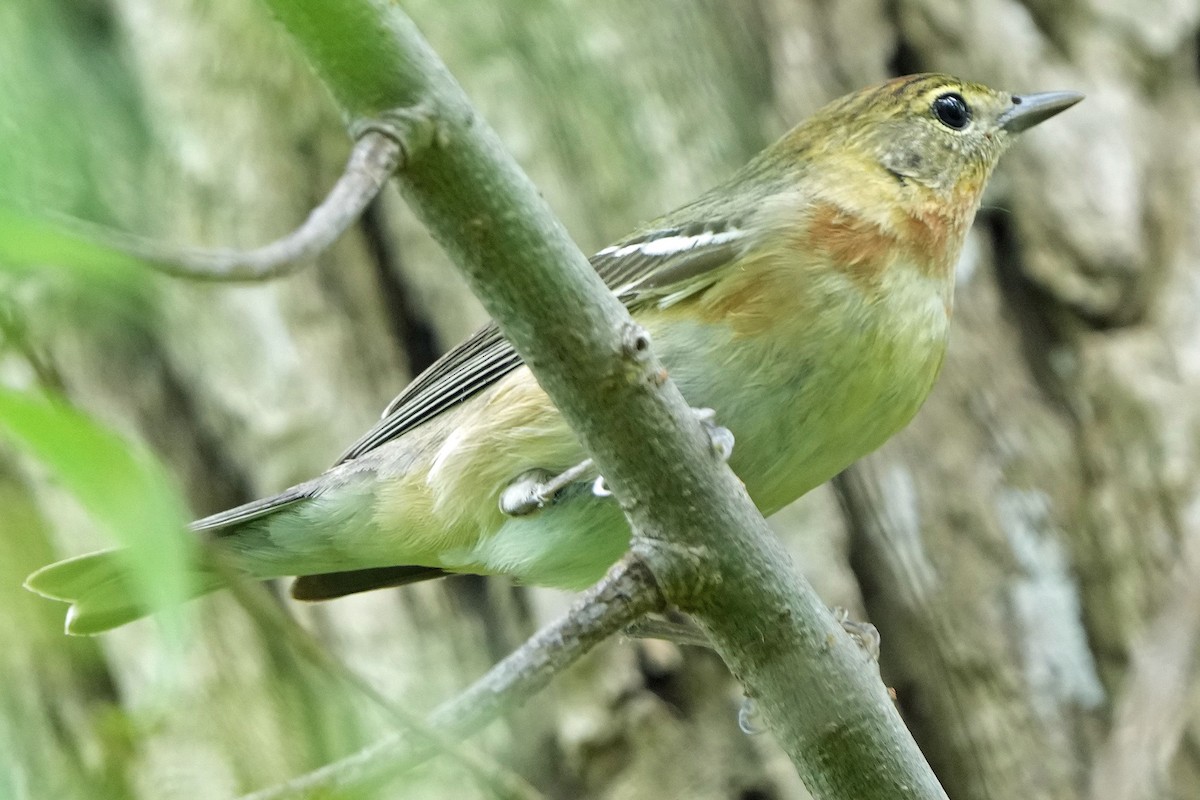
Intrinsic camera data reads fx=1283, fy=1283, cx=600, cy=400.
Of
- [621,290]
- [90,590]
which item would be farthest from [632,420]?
[90,590]

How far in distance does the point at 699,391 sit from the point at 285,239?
182 centimetres

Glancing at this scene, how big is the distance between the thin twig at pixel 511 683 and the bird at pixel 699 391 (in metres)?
0.51

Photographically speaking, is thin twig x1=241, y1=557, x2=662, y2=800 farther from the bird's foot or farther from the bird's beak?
the bird's beak

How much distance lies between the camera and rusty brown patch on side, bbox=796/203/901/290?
3.22 meters

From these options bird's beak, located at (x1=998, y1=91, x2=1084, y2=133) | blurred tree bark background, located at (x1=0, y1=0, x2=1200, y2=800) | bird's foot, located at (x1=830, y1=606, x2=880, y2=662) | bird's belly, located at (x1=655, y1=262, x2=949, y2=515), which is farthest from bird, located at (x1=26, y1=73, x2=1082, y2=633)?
blurred tree bark background, located at (x1=0, y1=0, x2=1200, y2=800)

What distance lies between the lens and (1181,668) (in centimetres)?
234

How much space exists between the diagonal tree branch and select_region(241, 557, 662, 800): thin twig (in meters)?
0.08

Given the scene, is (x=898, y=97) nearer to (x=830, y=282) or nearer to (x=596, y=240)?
(x=830, y=282)

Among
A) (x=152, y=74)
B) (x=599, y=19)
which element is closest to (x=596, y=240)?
(x=599, y=19)

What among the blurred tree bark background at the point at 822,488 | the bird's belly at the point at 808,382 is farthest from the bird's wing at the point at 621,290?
the blurred tree bark background at the point at 822,488

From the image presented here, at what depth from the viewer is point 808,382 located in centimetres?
306

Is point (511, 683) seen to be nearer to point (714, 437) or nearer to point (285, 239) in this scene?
point (714, 437)

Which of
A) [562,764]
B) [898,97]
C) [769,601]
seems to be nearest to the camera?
[769,601]

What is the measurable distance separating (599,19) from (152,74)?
1696 millimetres
